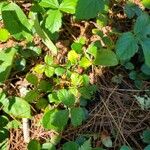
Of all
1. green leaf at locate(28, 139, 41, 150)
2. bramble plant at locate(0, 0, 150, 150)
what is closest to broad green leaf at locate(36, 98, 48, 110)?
bramble plant at locate(0, 0, 150, 150)

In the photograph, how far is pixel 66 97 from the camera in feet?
6.66

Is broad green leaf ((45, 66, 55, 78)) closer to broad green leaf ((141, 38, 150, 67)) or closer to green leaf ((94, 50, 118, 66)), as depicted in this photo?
green leaf ((94, 50, 118, 66))

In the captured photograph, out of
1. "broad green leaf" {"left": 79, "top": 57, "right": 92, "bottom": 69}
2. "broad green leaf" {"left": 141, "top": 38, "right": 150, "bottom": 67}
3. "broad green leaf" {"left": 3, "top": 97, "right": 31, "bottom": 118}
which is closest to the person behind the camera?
"broad green leaf" {"left": 141, "top": 38, "right": 150, "bottom": 67}

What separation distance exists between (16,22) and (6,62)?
0.26 metres

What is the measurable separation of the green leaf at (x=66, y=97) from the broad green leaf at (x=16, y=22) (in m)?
0.43

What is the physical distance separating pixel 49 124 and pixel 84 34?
679 millimetres

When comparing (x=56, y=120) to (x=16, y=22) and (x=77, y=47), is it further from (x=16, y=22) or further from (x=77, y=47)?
(x=16, y=22)

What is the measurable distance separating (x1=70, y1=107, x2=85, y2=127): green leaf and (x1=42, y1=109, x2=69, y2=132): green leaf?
3 cm

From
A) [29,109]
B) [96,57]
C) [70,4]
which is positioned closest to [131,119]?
[96,57]

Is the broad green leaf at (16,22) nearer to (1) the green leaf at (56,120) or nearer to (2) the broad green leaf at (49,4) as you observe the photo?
(2) the broad green leaf at (49,4)

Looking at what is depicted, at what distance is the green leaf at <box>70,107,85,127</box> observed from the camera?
197cm

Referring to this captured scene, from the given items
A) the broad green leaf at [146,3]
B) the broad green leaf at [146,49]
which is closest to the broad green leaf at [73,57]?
the broad green leaf at [146,49]

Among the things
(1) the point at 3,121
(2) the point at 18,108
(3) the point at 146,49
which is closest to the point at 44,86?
(2) the point at 18,108

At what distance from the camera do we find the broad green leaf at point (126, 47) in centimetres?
194
